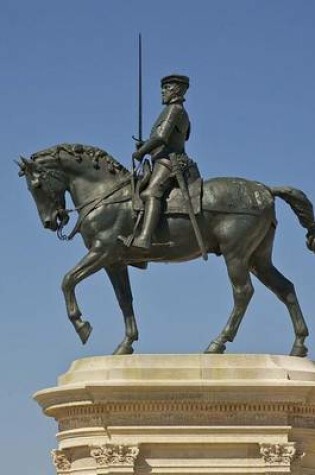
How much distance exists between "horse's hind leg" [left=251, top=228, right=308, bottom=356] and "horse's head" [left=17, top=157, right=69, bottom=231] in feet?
10.5

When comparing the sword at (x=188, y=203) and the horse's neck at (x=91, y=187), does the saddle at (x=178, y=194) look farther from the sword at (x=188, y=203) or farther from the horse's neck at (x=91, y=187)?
the horse's neck at (x=91, y=187)

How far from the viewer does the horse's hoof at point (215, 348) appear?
79.7ft

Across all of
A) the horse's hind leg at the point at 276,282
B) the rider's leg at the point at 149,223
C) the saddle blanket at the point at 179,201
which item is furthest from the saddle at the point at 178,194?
the horse's hind leg at the point at 276,282

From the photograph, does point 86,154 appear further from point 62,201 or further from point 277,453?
point 277,453

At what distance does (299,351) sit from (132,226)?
11.0 ft

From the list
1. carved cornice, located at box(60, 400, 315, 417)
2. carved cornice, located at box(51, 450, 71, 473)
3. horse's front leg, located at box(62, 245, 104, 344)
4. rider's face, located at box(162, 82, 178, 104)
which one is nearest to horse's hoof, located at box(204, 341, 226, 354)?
carved cornice, located at box(60, 400, 315, 417)

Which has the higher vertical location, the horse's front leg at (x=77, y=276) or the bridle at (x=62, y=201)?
the bridle at (x=62, y=201)

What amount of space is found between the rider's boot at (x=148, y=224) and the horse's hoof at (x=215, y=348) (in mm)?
1840

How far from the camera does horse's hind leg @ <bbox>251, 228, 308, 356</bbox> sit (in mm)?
25109

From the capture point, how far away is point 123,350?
81.3 ft

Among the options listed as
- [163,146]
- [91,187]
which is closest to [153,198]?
[163,146]

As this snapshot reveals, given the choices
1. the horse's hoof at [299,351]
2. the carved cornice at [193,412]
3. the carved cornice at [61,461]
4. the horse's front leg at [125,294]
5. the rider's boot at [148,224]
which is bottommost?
the carved cornice at [61,461]

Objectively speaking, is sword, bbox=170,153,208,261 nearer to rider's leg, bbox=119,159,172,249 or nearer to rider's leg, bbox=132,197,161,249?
rider's leg, bbox=119,159,172,249

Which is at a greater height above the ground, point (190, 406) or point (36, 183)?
point (36, 183)
